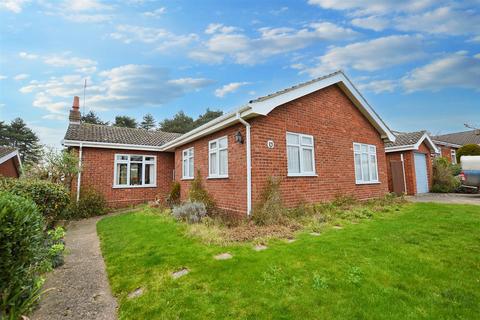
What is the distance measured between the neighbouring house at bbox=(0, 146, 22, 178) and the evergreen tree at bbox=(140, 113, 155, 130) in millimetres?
32996

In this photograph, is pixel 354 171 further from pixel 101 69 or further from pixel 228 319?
pixel 101 69

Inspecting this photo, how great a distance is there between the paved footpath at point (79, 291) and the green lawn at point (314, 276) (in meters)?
0.19

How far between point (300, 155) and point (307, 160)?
1.61 ft

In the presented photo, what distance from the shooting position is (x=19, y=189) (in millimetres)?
6781

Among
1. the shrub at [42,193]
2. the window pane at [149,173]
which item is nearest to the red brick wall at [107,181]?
the window pane at [149,173]

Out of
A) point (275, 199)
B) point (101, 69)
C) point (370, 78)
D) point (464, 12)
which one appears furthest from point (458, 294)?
point (101, 69)

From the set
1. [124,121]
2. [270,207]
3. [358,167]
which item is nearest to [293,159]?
[270,207]

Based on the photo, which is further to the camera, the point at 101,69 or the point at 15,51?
the point at 101,69

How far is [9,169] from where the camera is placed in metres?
18.3

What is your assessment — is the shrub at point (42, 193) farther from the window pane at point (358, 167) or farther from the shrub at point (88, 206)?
the window pane at point (358, 167)

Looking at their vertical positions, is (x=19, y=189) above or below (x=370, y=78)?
below

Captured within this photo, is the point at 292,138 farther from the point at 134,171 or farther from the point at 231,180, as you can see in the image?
the point at 134,171

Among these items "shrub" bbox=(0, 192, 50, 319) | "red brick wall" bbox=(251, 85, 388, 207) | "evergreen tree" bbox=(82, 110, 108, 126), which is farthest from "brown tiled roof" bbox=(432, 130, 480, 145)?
"evergreen tree" bbox=(82, 110, 108, 126)

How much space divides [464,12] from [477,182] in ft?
30.6
